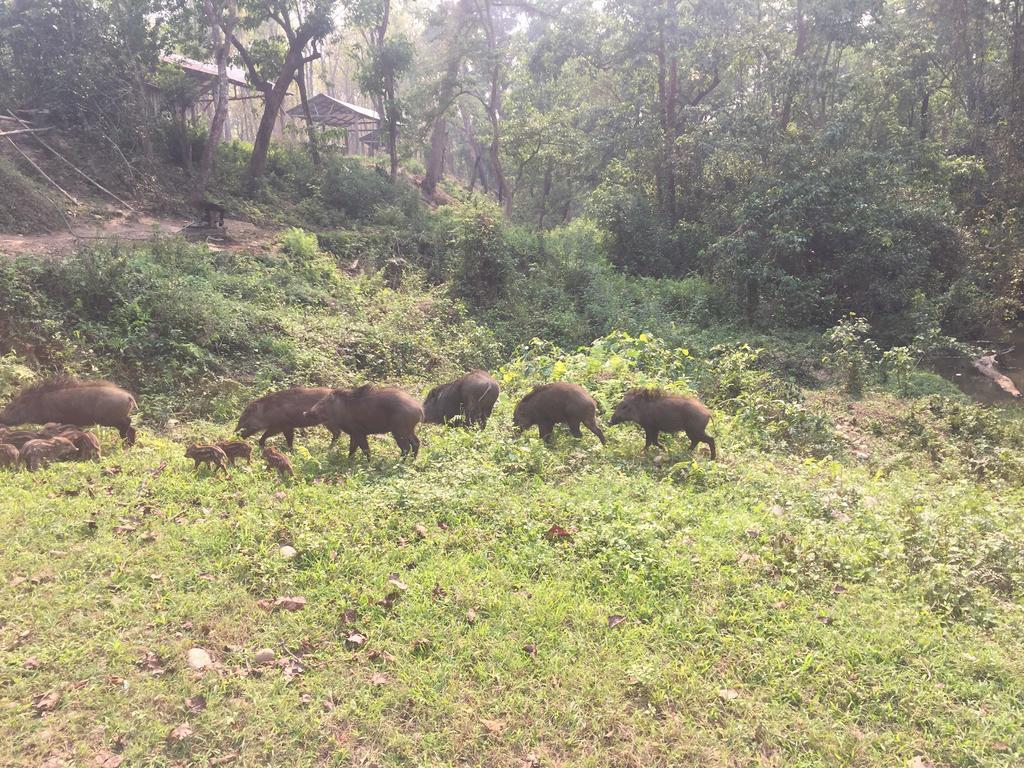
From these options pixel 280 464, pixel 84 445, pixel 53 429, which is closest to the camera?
pixel 280 464

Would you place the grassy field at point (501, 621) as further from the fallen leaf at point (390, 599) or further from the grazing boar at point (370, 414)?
the grazing boar at point (370, 414)

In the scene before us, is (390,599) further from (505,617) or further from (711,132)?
(711,132)

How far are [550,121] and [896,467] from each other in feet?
68.1

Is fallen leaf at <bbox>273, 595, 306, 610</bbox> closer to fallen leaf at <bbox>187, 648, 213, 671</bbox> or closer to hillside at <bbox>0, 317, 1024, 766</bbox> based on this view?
hillside at <bbox>0, 317, 1024, 766</bbox>

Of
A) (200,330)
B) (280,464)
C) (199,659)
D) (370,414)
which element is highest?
(200,330)

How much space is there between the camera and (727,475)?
22.7 ft

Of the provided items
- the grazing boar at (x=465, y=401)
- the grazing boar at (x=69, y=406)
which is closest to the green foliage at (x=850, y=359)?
the grazing boar at (x=465, y=401)

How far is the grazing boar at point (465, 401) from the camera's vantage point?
29.5ft

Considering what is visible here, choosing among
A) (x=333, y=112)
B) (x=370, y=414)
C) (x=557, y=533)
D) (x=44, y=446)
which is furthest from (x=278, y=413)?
(x=333, y=112)

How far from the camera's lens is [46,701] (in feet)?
11.7

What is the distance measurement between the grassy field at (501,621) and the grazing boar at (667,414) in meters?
1.20

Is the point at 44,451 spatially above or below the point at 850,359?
below

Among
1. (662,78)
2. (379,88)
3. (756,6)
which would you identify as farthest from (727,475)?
(379,88)

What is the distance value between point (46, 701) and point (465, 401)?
6.07m
